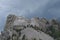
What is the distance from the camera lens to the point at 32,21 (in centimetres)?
10594

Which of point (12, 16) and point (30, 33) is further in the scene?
point (12, 16)

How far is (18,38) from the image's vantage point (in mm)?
90500

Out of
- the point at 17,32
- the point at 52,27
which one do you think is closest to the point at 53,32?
the point at 52,27

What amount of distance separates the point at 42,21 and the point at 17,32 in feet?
65.5

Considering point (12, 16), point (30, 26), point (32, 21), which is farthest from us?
point (12, 16)

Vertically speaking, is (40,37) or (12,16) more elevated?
(12,16)

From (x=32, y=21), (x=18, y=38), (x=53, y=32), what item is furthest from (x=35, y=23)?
(x=18, y=38)

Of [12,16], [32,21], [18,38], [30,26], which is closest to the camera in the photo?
[18,38]

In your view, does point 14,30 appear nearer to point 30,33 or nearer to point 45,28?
point 30,33

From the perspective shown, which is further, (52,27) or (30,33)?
(52,27)

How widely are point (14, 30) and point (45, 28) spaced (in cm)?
1566

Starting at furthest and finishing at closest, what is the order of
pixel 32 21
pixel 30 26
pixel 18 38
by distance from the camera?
1. pixel 32 21
2. pixel 30 26
3. pixel 18 38

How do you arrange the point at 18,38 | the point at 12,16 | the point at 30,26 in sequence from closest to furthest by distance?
1. the point at 18,38
2. the point at 30,26
3. the point at 12,16

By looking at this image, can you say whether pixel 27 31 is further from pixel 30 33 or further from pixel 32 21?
pixel 32 21
